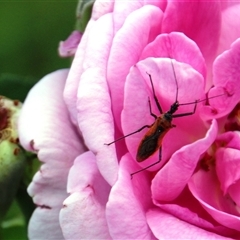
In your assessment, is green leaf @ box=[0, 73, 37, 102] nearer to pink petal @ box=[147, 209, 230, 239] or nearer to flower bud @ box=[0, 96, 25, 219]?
flower bud @ box=[0, 96, 25, 219]

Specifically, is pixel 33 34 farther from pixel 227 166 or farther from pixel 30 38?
pixel 227 166

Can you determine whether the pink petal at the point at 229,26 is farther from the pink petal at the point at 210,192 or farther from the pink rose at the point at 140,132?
the pink petal at the point at 210,192

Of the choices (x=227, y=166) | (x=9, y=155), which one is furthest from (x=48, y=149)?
(x=227, y=166)

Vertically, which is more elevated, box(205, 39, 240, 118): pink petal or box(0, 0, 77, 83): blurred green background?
box(205, 39, 240, 118): pink petal

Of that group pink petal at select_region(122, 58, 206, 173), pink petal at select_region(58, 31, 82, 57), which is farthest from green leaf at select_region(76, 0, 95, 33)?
pink petal at select_region(122, 58, 206, 173)

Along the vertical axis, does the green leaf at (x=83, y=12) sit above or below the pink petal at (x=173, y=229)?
above

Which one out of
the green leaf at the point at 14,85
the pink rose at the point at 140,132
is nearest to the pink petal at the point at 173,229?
the pink rose at the point at 140,132
